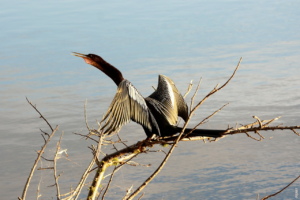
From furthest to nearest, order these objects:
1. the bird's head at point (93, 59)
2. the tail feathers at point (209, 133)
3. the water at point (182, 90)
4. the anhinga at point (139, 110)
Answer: the water at point (182, 90)
the bird's head at point (93, 59)
the anhinga at point (139, 110)
the tail feathers at point (209, 133)

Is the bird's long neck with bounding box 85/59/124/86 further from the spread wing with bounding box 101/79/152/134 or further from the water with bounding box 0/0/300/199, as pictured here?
the water with bounding box 0/0/300/199

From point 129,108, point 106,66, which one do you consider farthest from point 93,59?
point 129,108

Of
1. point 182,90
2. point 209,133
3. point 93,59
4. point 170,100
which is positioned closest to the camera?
point 209,133

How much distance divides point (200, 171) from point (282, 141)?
2473 mm

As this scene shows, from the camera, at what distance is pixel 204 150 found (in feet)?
31.7

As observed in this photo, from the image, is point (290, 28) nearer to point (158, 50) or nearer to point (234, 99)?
point (158, 50)

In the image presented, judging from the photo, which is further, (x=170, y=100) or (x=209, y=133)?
(x=170, y=100)

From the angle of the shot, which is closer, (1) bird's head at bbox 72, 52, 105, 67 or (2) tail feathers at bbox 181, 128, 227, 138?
(2) tail feathers at bbox 181, 128, 227, 138

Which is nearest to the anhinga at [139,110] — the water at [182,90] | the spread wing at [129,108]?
the spread wing at [129,108]

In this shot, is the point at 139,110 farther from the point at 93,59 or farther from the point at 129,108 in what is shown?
the point at 93,59

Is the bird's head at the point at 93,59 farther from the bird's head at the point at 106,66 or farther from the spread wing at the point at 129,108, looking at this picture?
the spread wing at the point at 129,108

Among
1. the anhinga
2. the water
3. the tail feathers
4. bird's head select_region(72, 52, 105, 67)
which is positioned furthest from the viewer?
the water

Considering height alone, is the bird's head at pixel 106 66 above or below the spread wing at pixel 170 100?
above

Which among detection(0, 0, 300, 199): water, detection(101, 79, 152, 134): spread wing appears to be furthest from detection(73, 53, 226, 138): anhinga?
detection(0, 0, 300, 199): water
